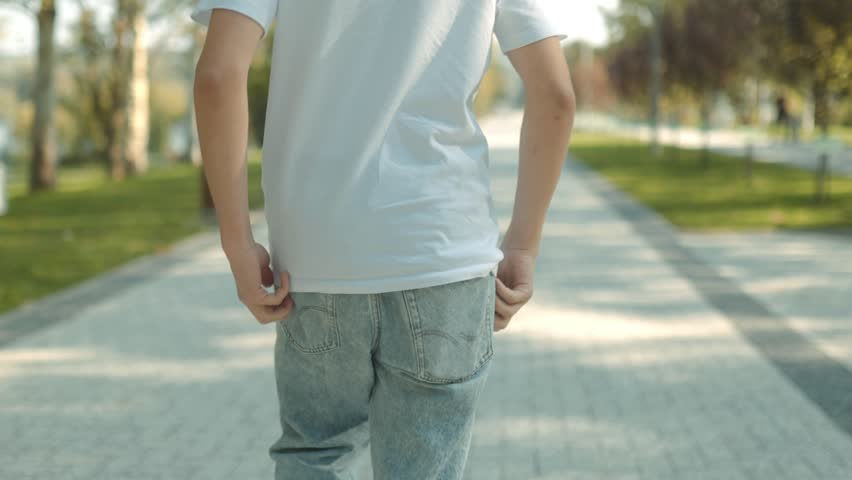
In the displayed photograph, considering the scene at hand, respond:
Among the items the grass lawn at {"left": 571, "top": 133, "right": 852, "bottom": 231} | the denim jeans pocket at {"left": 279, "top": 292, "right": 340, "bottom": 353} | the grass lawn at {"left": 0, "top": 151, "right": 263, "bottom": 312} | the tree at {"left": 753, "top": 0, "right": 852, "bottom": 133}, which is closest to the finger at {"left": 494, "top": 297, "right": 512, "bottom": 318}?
the denim jeans pocket at {"left": 279, "top": 292, "right": 340, "bottom": 353}

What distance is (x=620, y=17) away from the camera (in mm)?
53594

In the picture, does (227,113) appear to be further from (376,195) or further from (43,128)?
(43,128)

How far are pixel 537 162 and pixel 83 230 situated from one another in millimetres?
12066

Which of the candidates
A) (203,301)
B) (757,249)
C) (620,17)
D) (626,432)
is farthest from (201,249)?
(620,17)

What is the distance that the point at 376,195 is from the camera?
195cm

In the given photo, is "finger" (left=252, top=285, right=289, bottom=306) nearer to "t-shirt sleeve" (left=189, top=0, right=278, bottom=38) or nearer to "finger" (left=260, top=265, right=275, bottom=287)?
"finger" (left=260, top=265, right=275, bottom=287)

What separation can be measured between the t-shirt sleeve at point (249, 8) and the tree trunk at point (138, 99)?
2781 centimetres

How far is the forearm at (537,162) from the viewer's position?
2.10 metres

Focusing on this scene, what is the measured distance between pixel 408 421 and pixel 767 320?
5.48m

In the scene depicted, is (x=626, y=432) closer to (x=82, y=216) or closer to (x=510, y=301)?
(x=510, y=301)

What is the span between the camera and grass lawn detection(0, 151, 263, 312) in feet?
31.4

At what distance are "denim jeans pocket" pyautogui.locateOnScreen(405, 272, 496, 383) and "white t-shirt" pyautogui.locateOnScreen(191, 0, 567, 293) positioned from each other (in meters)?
0.03

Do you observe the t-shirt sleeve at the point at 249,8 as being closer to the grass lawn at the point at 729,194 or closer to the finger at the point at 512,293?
the finger at the point at 512,293

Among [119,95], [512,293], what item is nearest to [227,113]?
[512,293]
